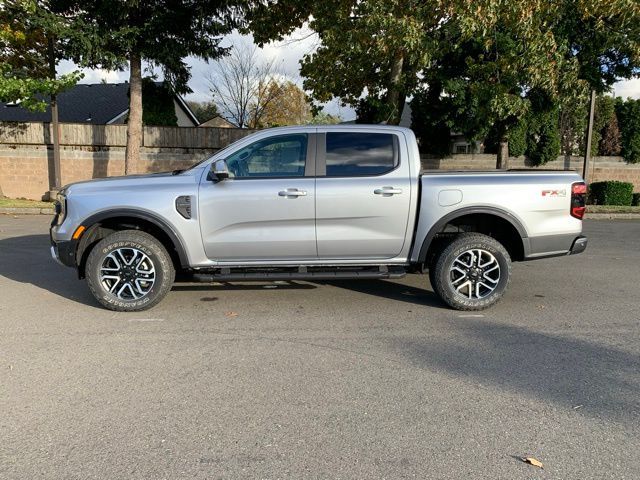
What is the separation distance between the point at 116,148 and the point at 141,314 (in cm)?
1398

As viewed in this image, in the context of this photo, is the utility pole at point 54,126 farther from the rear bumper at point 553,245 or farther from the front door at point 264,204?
the rear bumper at point 553,245

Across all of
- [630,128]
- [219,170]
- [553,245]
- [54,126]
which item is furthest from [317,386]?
[630,128]

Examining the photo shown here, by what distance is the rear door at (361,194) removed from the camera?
5180 mm

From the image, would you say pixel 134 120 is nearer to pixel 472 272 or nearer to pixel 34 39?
pixel 34 39

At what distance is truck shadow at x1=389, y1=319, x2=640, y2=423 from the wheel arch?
8.14 feet

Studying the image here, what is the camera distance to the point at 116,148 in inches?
687

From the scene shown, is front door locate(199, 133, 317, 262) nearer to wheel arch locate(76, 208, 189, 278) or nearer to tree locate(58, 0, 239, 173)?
wheel arch locate(76, 208, 189, 278)

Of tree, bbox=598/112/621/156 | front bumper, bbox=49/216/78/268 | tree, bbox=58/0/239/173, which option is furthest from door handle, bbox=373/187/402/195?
tree, bbox=598/112/621/156

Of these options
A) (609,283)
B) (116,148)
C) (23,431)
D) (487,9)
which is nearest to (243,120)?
(116,148)

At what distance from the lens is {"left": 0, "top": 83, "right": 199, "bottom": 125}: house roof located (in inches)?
1110

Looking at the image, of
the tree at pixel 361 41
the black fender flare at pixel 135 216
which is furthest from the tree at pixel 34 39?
the black fender flare at pixel 135 216

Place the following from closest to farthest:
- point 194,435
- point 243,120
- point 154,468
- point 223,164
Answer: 1. point 154,468
2. point 194,435
3. point 223,164
4. point 243,120

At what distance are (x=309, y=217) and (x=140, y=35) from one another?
12891 millimetres

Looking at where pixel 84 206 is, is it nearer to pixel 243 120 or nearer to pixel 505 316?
pixel 505 316
